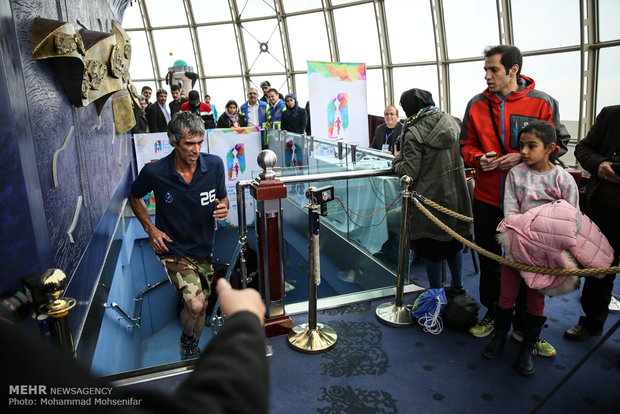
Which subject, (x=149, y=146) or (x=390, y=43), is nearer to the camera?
(x=149, y=146)

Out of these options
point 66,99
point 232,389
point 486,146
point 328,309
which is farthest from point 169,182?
point 232,389

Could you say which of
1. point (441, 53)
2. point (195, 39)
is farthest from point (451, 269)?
point (195, 39)

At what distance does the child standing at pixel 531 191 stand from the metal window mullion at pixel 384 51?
896cm

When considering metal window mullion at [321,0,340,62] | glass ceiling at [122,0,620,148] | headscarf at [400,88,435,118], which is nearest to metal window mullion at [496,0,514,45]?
glass ceiling at [122,0,620,148]

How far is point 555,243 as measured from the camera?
7.35ft

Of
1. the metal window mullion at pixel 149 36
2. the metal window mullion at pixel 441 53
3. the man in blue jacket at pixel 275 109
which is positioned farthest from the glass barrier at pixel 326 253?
the metal window mullion at pixel 149 36

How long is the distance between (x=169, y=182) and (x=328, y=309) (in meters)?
1.52

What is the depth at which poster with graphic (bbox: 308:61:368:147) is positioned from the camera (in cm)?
688

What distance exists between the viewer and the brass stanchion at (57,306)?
1.37 meters

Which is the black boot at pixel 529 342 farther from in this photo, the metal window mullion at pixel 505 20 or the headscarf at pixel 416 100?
the metal window mullion at pixel 505 20

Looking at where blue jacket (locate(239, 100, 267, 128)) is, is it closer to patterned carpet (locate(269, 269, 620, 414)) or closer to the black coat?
the black coat

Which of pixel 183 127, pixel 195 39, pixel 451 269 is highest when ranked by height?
pixel 195 39

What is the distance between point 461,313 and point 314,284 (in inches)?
40.4

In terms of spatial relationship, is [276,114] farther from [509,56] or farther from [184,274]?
[509,56]
